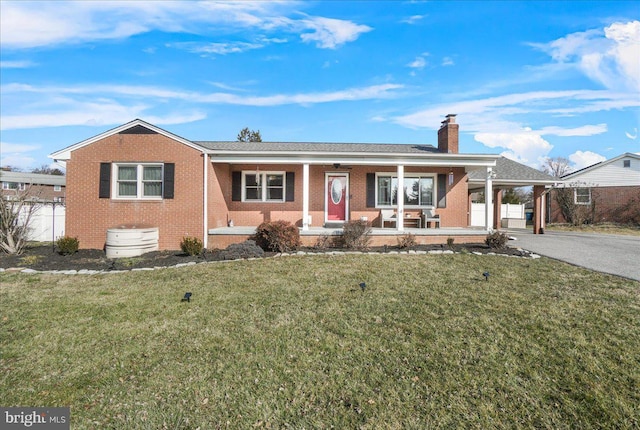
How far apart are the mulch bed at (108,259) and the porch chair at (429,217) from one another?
6.99ft

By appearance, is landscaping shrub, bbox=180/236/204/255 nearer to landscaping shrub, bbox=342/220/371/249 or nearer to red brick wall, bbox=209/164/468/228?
red brick wall, bbox=209/164/468/228

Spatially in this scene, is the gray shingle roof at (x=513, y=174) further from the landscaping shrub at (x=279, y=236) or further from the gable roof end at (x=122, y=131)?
the gable roof end at (x=122, y=131)

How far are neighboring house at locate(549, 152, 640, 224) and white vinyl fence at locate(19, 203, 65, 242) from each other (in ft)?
98.7

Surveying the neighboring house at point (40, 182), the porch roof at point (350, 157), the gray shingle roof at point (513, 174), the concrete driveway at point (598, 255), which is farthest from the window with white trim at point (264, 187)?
the neighboring house at point (40, 182)

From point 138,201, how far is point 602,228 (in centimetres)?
2667

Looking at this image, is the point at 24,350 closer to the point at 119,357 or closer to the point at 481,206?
the point at 119,357

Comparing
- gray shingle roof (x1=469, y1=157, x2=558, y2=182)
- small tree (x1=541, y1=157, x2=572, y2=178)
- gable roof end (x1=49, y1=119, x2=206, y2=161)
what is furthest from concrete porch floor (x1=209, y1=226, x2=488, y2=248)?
small tree (x1=541, y1=157, x2=572, y2=178)

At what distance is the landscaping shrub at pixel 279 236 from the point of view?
9.60 metres

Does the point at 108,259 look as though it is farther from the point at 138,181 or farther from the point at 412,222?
the point at 412,222

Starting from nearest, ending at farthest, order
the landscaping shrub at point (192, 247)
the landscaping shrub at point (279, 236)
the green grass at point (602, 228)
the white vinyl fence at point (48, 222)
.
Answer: the landscaping shrub at point (279, 236) → the landscaping shrub at point (192, 247) → the white vinyl fence at point (48, 222) → the green grass at point (602, 228)

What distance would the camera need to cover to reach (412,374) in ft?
11.0

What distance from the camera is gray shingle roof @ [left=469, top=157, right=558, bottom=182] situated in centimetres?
1525

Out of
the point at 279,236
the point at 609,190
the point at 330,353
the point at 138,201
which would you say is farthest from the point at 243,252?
the point at 609,190

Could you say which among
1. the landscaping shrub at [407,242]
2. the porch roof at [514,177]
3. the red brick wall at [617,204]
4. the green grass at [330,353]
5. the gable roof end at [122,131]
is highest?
the gable roof end at [122,131]
